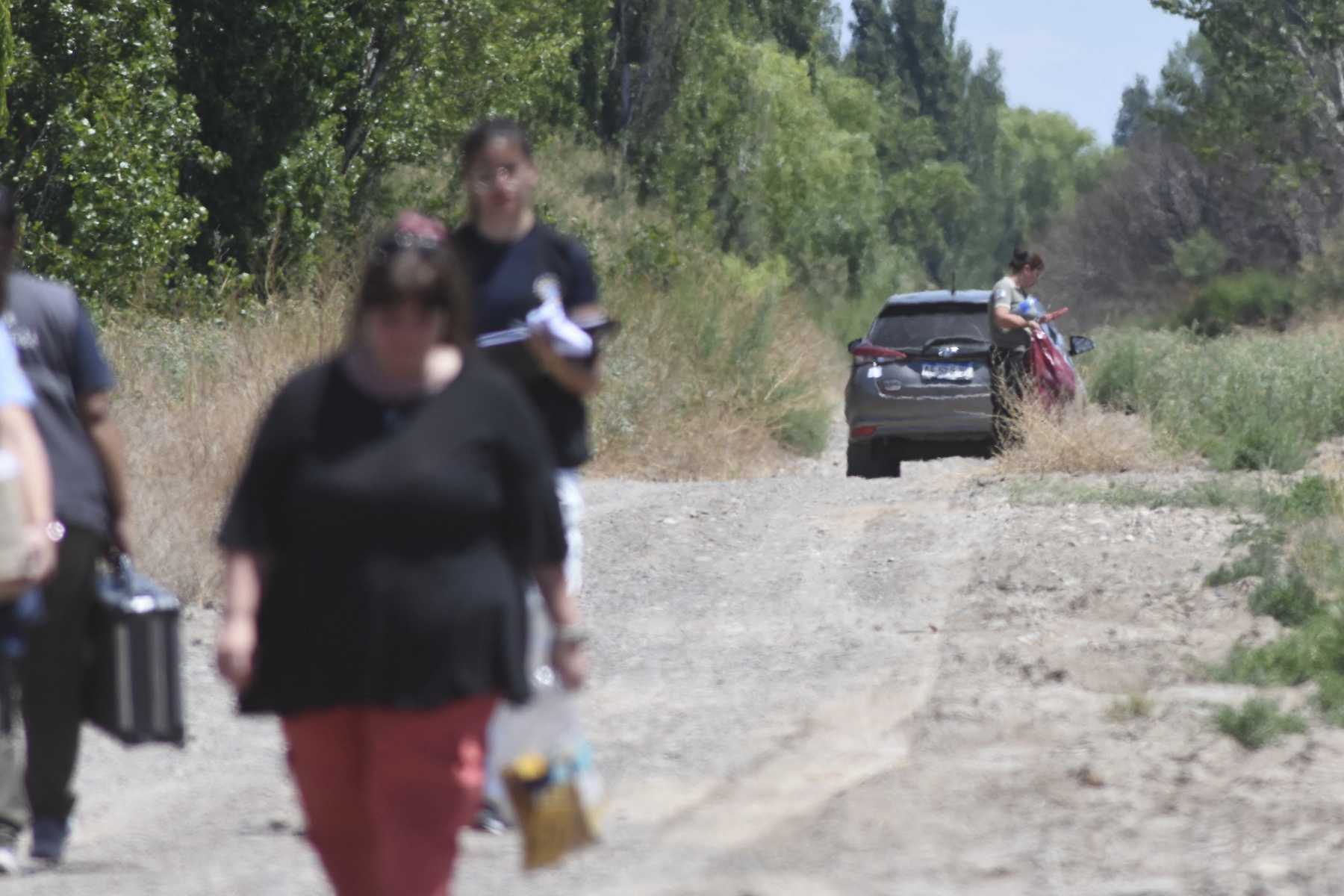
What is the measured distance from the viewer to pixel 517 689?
398 centimetres

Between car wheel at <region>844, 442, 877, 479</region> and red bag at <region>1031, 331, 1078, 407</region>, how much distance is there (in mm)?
2289

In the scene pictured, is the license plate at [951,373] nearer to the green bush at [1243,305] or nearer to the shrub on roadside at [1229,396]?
the shrub on roadside at [1229,396]

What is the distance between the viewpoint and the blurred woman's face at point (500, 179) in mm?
5699

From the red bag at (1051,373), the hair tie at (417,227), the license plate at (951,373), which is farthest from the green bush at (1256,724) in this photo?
the license plate at (951,373)

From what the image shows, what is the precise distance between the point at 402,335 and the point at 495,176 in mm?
1897

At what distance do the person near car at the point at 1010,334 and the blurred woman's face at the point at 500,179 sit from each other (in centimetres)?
950

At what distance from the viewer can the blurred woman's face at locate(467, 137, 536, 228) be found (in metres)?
5.70

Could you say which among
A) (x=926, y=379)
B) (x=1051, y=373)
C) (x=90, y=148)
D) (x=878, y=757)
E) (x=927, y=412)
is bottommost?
(x=878, y=757)

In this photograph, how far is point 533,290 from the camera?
5832mm

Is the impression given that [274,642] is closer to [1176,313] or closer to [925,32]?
[1176,313]

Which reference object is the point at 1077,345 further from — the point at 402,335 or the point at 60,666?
the point at 402,335

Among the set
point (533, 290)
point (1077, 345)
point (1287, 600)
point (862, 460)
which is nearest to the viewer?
point (533, 290)

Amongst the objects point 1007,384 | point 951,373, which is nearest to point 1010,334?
point 1007,384

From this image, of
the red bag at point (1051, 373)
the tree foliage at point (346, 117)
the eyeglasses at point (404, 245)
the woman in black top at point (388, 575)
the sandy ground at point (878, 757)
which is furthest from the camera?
the tree foliage at point (346, 117)
